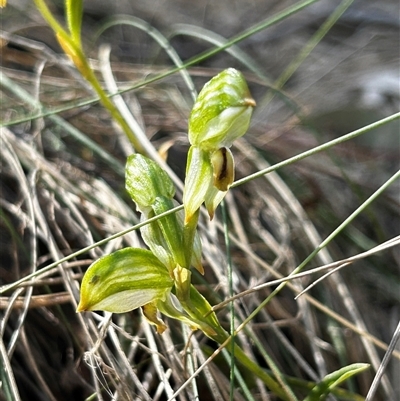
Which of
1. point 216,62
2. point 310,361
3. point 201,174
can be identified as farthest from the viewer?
point 216,62

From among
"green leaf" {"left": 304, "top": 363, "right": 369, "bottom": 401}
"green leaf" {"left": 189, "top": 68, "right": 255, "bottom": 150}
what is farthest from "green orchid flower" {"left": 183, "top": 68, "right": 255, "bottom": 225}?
"green leaf" {"left": 304, "top": 363, "right": 369, "bottom": 401}

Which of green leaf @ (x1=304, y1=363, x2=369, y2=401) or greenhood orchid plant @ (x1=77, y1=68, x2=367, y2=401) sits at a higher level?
greenhood orchid plant @ (x1=77, y1=68, x2=367, y2=401)

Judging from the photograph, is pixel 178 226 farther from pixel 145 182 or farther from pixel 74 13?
pixel 74 13

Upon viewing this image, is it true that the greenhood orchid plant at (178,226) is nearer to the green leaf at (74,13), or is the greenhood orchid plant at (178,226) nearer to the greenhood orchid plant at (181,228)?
the greenhood orchid plant at (181,228)

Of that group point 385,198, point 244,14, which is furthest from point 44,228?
point 244,14

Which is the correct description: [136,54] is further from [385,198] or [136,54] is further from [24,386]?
[24,386]

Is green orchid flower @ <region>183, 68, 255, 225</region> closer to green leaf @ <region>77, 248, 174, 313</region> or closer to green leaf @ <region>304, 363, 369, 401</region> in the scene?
green leaf @ <region>77, 248, 174, 313</region>
